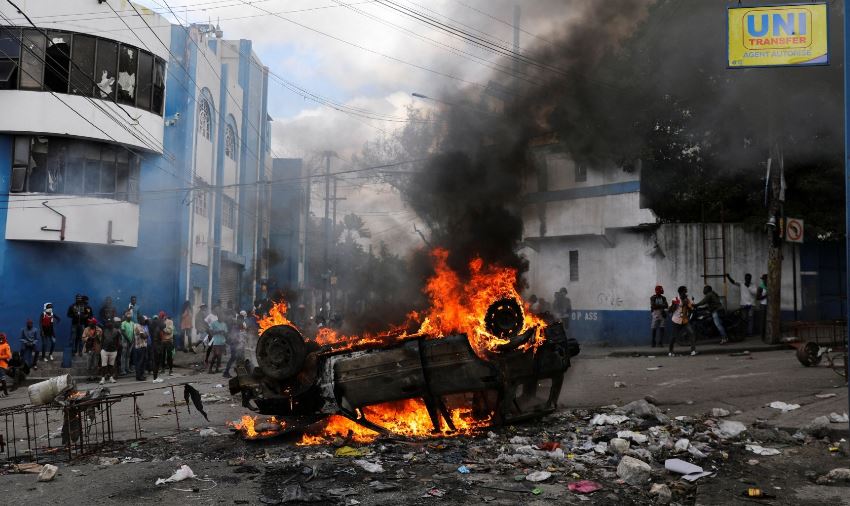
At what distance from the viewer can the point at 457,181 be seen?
1169 centimetres

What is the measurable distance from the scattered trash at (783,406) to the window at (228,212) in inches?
916

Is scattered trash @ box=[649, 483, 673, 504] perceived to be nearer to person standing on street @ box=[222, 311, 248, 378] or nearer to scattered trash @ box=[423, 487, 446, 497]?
scattered trash @ box=[423, 487, 446, 497]

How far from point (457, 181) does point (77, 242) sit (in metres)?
14.0

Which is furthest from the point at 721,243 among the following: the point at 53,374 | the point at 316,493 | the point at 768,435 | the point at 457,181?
the point at 53,374

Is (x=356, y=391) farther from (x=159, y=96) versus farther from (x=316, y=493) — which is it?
(x=159, y=96)

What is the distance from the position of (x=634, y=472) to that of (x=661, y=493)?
42 centimetres

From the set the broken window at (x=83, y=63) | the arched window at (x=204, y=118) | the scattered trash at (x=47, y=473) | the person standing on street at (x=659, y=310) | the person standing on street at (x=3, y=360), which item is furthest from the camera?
the arched window at (x=204, y=118)

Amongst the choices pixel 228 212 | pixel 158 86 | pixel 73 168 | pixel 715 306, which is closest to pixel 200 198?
pixel 228 212

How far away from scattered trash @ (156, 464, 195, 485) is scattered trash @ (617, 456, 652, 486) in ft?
13.4

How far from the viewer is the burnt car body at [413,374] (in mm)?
7660

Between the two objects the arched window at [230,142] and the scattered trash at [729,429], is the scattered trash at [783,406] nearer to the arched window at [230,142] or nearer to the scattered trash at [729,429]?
the scattered trash at [729,429]

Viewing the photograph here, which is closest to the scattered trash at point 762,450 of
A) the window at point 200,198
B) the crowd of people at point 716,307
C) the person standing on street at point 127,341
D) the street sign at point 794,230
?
the crowd of people at point 716,307

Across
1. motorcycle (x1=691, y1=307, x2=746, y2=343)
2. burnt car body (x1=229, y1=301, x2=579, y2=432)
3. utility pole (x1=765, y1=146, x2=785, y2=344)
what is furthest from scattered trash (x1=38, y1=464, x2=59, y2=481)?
utility pole (x1=765, y1=146, x2=785, y2=344)

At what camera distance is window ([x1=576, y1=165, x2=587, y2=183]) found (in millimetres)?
16922
